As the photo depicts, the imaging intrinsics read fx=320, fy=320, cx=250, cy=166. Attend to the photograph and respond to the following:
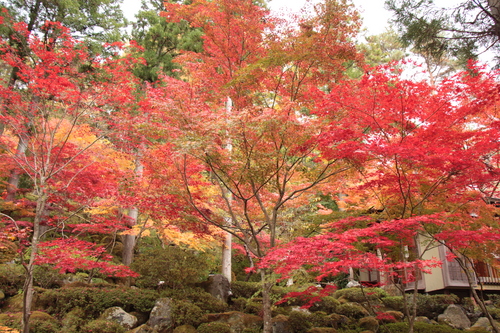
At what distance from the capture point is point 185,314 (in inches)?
312

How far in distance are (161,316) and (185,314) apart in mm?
575

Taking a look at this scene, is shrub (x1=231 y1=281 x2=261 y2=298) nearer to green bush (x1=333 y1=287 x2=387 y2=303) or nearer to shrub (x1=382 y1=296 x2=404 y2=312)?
green bush (x1=333 y1=287 x2=387 y2=303)

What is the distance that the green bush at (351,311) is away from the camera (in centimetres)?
951

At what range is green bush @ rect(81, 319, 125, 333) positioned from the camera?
6.88 m

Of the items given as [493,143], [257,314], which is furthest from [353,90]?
[257,314]

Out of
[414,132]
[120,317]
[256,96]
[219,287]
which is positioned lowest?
[120,317]

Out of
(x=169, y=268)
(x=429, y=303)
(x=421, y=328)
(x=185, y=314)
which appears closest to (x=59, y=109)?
(x=169, y=268)

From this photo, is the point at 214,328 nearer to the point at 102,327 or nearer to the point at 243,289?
the point at 102,327

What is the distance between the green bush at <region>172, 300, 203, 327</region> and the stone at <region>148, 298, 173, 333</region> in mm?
123

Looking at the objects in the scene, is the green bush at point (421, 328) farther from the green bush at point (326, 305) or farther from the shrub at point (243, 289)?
the shrub at point (243, 289)

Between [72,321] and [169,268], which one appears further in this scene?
[169,268]

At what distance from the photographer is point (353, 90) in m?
6.65

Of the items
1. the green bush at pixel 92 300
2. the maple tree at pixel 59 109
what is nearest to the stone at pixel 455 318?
the green bush at pixel 92 300

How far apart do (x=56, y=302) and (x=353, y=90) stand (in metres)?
8.80
